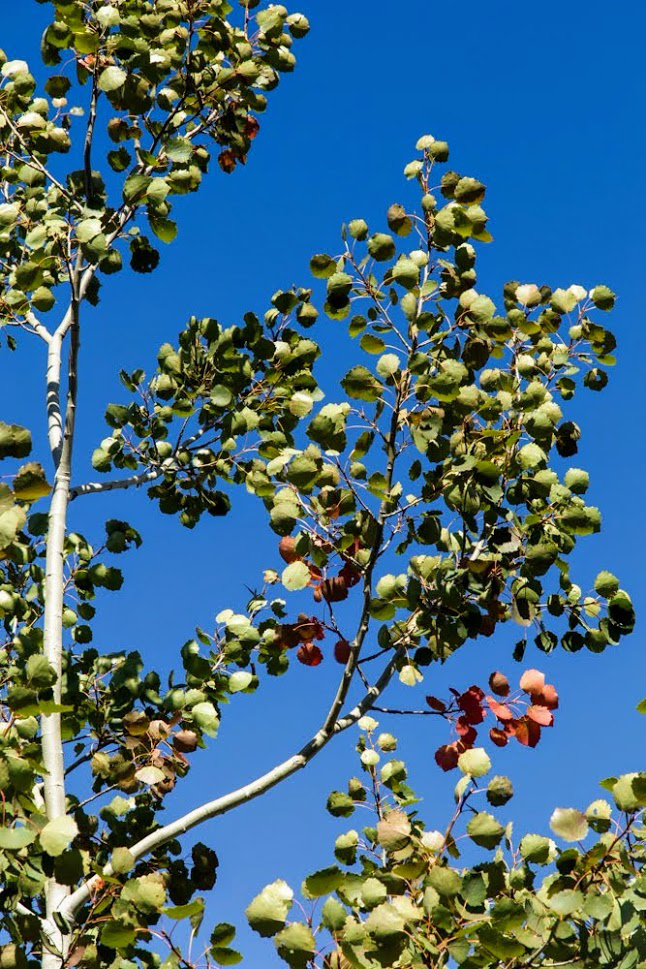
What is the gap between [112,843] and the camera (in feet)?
15.4

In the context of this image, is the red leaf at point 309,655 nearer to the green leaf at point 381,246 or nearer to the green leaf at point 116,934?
the green leaf at point 116,934

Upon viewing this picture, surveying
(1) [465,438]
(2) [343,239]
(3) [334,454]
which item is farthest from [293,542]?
(2) [343,239]

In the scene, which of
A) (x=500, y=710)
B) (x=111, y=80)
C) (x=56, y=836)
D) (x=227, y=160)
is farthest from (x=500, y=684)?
(x=227, y=160)

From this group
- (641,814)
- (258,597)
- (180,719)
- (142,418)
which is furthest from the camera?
(142,418)

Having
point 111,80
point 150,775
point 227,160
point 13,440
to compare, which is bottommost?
point 150,775

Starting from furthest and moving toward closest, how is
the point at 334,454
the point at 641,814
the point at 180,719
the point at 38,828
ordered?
the point at 180,719
the point at 334,454
the point at 38,828
the point at 641,814

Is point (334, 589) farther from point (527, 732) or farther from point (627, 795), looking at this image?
point (627, 795)

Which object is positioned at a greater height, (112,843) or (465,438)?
(465,438)

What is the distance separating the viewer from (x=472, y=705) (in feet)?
13.3

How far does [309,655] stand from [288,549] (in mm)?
491

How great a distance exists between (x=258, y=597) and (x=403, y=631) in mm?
1149

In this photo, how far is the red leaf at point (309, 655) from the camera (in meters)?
4.35

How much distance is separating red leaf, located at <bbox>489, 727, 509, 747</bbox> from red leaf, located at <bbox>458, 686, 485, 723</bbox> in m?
0.08

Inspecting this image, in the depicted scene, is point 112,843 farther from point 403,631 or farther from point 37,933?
point 403,631
